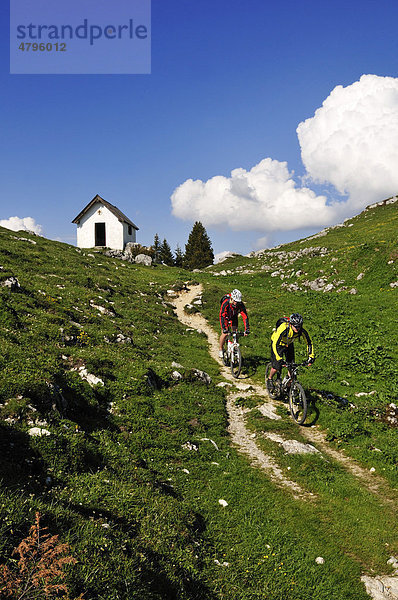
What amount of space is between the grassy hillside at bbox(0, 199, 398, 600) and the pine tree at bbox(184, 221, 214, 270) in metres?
79.5

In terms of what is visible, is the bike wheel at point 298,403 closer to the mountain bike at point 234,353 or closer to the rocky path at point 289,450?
the rocky path at point 289,450

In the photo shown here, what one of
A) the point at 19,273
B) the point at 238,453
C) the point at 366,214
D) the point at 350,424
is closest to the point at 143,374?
the point at 238,453

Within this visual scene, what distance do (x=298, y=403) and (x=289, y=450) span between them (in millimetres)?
2384

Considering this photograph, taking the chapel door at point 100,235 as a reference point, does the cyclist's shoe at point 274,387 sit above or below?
below

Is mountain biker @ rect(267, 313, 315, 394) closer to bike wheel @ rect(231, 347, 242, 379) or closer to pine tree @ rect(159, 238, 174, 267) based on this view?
bike wheel @ rect(231, 347, 242, 379)

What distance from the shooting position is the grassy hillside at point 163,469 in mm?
4902

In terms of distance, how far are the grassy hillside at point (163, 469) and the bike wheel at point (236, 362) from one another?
3.79ft

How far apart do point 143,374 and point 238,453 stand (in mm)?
4613

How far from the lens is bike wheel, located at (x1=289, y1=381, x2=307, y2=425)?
11.1 metres

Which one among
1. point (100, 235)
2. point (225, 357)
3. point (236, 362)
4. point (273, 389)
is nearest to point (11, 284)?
point (225, 357)

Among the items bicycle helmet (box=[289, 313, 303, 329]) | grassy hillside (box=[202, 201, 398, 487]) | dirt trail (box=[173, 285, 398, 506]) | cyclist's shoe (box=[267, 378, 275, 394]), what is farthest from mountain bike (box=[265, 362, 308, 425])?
bicycle helmet (box=[289, 313, 303, 329])

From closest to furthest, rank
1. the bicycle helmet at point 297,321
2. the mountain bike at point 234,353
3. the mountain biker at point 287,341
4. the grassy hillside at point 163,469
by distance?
the grassy hillside at point 163,469, the bicycle helmet at point 297,321, the mountain biker at point 287,341, the mountain bike at point 234,353

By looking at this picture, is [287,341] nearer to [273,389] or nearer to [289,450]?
[273,389]

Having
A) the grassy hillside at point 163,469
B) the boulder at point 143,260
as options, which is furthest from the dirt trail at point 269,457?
the boulder at point 143,260
